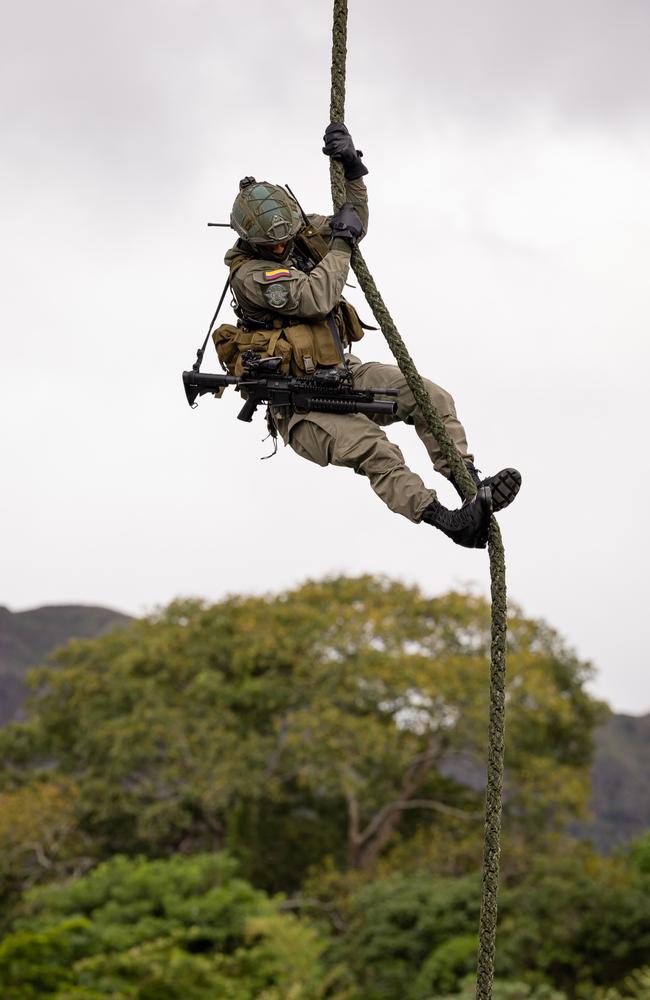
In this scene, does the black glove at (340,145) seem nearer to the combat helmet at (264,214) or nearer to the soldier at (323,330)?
the soldier at (323,330)

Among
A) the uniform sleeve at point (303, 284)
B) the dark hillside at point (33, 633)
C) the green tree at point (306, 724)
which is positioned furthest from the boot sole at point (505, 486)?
the dark hillside at point (33, 633)

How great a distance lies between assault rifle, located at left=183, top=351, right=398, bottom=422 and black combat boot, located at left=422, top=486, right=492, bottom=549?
504mm

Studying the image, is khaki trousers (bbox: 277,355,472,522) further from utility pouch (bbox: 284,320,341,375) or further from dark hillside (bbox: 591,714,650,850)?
dark hillside (bbox: 591,714,650,850)

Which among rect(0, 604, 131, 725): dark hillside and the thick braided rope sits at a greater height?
rect(0, 604, 131, 725): dark hillside

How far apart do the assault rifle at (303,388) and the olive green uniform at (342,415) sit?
6cm

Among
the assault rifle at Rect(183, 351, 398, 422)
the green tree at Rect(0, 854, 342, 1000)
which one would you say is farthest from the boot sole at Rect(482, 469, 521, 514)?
the green tree at Rect(0, 854, 342, 1000)

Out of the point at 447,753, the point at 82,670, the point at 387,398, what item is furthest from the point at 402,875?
the point at 387,398

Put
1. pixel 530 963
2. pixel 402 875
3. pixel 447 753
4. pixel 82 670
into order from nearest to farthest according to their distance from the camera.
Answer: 1. pixel 530 963
2. pixel 402 875
3. pixel 447 753
4. pixel 82 670

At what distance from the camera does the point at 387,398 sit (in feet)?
19.0

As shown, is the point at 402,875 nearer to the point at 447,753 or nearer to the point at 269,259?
the point at 447,753

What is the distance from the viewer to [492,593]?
5324mm

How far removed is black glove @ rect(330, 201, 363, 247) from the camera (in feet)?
18.5

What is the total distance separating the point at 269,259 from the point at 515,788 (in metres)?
19.4

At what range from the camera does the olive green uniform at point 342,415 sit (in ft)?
18.5
